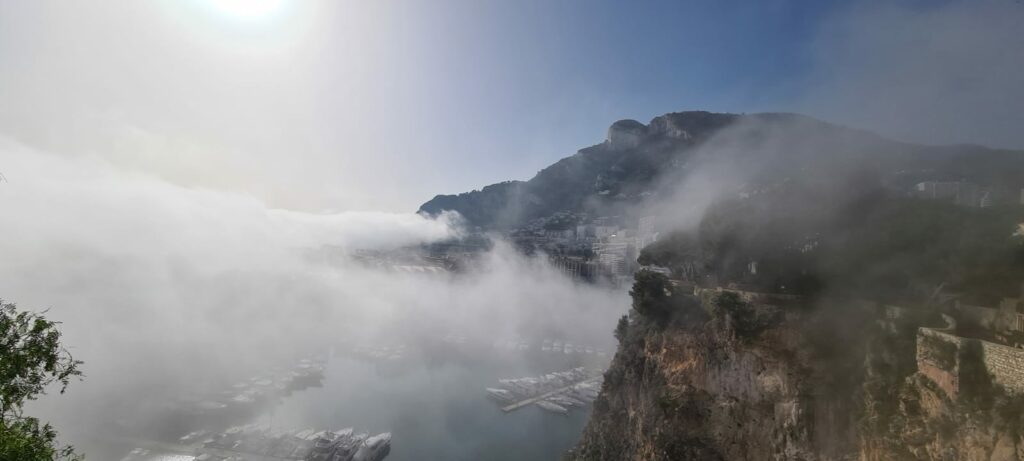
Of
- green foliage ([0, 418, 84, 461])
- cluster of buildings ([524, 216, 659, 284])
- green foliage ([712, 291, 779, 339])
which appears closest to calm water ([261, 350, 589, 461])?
cluster of buildings ([524, 216, 659, 284])

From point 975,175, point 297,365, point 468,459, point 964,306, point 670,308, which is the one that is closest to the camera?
point 964,306

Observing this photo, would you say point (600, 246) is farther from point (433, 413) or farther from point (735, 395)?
point (735, 395)

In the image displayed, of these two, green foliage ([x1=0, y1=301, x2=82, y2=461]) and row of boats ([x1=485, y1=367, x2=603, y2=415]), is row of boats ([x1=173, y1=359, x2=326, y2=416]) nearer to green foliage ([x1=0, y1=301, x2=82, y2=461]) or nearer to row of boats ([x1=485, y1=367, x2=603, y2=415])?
row of boats ([x1=485, y1=367, x2=603, y2=415])

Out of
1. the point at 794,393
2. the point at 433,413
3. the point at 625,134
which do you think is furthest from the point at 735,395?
the point at 625,134

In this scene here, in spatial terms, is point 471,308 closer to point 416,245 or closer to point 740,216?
point 416,245

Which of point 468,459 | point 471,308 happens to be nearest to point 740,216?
point 468,459
